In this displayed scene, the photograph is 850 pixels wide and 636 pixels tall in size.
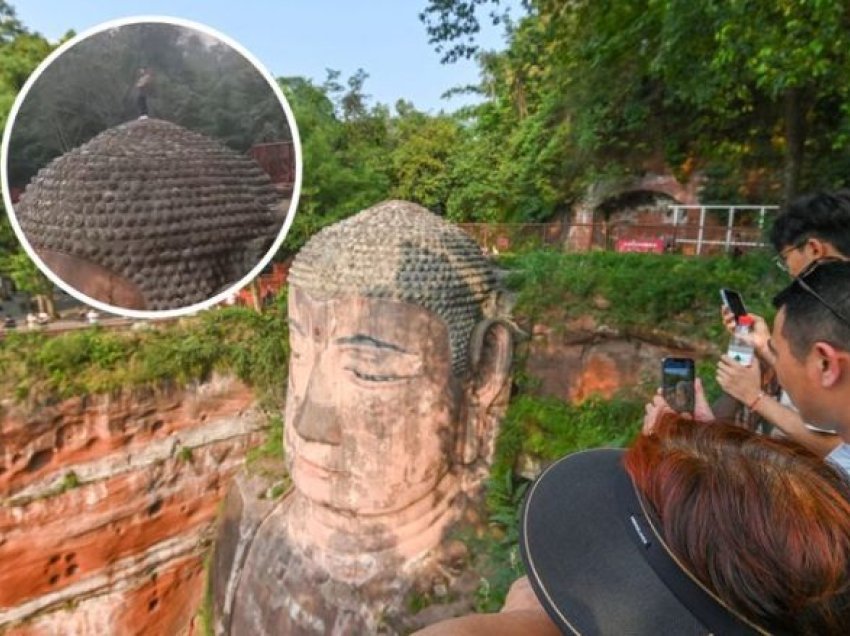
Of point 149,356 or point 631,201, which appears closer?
point 149,356

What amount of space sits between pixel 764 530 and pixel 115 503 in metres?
5.93

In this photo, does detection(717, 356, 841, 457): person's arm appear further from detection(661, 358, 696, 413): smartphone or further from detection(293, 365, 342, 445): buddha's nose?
detection(293, 365, 342, 445): buddha's nose

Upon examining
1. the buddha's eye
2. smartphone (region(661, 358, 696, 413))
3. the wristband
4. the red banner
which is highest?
the red banner

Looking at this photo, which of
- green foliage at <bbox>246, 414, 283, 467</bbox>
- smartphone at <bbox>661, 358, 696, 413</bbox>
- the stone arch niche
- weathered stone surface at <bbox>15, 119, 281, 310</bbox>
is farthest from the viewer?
the stone arch niche

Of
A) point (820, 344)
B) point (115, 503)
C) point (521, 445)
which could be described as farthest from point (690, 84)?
point (115, 503)

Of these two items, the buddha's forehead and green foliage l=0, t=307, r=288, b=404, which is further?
green foliage l=0, t=307, r=288, b=404

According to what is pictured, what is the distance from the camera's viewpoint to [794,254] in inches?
80.3

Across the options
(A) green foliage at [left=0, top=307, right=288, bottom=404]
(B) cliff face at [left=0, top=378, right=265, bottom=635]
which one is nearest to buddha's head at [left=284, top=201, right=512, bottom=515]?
(A) green foliage at [left=0, top=307, right=288, bottom=404]

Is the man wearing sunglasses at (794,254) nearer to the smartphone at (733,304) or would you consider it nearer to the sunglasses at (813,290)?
the smartphone at (733,304)

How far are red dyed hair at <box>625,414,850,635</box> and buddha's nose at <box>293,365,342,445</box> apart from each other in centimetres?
259

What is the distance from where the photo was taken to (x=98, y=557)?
514cm

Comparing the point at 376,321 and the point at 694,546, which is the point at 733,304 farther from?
the point at 376,321

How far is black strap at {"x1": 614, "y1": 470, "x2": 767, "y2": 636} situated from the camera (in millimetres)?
569

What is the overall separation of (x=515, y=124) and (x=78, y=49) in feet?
43.1
